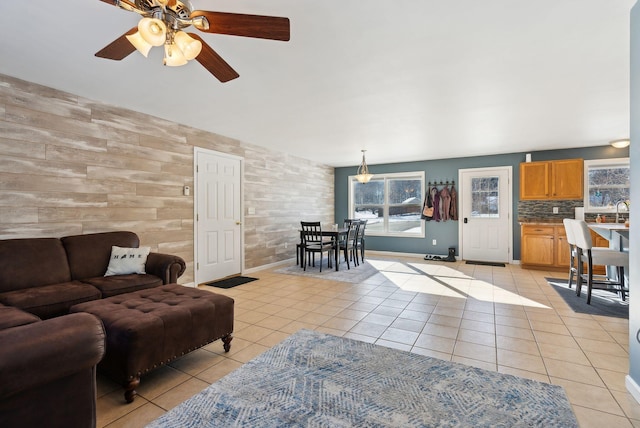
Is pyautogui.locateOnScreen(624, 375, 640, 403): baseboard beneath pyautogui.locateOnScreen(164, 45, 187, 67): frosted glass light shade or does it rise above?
beneath

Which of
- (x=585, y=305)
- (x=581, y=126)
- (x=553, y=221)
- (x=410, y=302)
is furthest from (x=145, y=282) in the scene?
(x=553, y=221)

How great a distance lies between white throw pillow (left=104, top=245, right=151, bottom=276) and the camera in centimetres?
319

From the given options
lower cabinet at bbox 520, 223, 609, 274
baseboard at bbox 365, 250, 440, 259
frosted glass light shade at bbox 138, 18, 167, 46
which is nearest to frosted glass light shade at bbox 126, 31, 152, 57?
frosted glass light shade at bbox 138, 18, 167, 46

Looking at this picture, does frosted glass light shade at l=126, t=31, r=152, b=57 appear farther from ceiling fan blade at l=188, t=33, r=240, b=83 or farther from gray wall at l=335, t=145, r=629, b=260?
gray wall at l=335, t=145, r=629, b=260

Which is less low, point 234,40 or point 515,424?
point 234,40

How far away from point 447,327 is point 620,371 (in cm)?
122

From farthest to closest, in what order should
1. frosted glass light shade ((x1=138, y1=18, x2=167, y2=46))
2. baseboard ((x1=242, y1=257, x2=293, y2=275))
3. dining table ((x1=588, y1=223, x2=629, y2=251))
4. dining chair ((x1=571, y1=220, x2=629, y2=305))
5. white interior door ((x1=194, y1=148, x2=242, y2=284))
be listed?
baseboard ((x1=242, y1=257, x2=293, y2=275)) → white interior door ((x1=194, y1=148, x2=242, y2=284)) → dining table ((x1=588, y1=223, x2=629, y2=251)) → dining chair ((x1=571, y1=220, x2=629, y2=305)) → frosted glass light shade ((x1=138, y1=18, x2=167, y2=46))

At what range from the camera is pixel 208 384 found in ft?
6.81

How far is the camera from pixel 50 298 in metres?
2.44

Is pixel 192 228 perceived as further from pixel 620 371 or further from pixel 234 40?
→ pixel 620 371

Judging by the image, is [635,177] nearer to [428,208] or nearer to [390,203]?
[428,208]

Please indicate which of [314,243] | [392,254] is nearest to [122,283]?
[314,243]

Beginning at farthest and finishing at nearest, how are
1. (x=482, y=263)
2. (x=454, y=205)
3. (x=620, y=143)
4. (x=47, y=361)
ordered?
(x=454, y=205) → (x=482, y=263) → (x=620, y=143) → (x=47, y=361)

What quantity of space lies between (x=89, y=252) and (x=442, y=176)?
21.7ft
